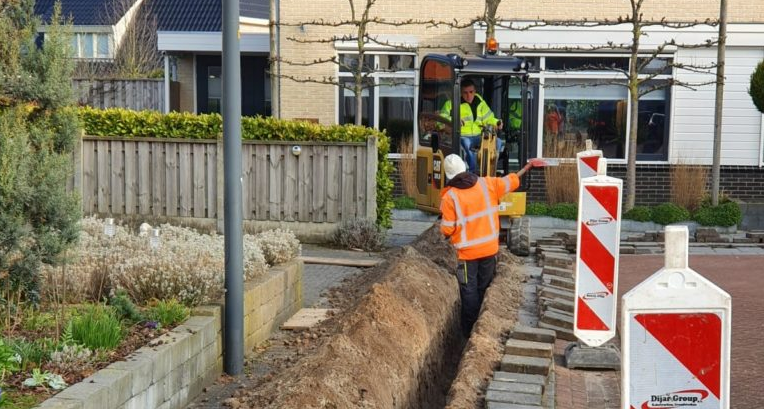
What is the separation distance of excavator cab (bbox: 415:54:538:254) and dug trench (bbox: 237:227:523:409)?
3.22 meters

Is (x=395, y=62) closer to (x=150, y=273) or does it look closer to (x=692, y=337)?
(x=150, y=273)

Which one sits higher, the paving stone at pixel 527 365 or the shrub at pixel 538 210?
the shrub at pixel 538 210

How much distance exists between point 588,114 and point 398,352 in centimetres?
1474

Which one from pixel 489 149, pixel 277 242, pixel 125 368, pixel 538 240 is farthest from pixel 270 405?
pixel 538 240

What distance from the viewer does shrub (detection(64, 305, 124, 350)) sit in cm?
689

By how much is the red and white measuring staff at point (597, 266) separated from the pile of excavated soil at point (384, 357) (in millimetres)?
1310

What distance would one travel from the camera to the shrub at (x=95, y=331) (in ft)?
22.6

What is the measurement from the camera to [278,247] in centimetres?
1050

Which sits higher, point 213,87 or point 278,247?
point 213,87

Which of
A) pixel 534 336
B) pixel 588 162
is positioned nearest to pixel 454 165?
pixel 588 162

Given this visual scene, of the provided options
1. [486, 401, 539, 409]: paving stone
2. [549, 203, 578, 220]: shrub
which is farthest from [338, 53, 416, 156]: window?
[486, 401, 539, 409]: paving stone

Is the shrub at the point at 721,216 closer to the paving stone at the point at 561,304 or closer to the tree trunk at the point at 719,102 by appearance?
the tree trunk at the point at 719,102

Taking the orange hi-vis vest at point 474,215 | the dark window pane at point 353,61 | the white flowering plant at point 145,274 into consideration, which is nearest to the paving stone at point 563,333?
the orange hi-vis vest at point 474,215

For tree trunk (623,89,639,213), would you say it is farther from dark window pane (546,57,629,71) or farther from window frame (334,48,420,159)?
window frame (334,48,420,159)
